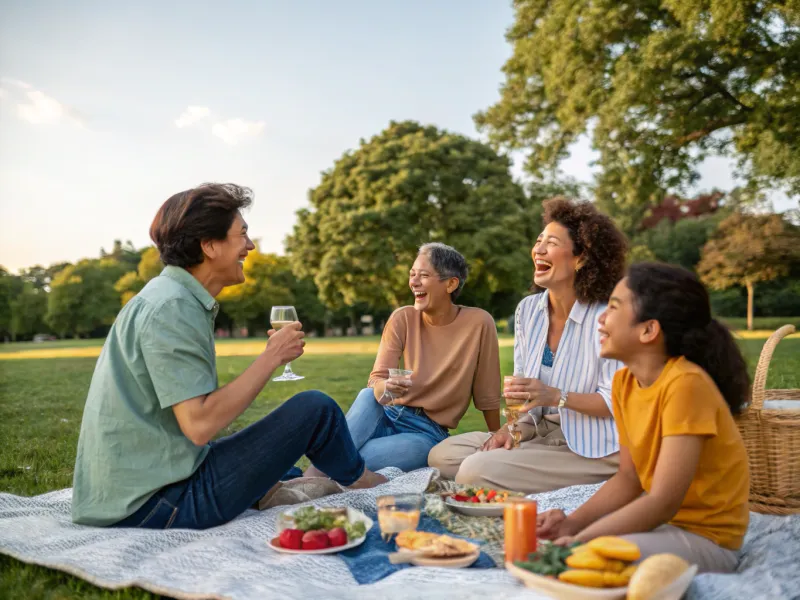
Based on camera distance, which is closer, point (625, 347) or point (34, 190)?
point (625, 347)

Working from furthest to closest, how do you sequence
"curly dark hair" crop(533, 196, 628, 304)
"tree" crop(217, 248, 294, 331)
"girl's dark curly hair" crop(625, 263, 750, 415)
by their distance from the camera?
"tree" crop(217, 248, 294, 331) < "curly dark hair" crop(533, 196, 628, 304) < "girl's dark curly hair" crop(625, 263, 750, 415)

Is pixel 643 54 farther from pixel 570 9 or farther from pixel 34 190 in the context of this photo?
pixel 34 190

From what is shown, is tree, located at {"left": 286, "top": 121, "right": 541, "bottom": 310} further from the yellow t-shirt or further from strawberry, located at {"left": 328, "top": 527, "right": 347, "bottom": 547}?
the yellow t-shirt

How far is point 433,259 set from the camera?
544cm

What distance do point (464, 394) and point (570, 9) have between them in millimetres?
12821

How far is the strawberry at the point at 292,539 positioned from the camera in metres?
3.40

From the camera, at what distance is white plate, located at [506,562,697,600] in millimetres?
2527

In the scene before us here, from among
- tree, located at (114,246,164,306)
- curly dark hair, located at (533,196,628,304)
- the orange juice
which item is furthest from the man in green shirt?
tree, located at (114,246,164,306)

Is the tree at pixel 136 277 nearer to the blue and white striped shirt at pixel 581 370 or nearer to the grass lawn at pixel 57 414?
the grass lawn at pixel 57 414

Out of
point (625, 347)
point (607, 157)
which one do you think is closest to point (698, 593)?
point (625, 347)

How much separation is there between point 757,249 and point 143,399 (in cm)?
2528

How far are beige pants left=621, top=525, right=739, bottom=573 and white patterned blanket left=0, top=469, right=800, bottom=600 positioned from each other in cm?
10

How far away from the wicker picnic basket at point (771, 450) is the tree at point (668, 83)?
9971 millimetres

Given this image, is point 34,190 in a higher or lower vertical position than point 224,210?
higher
